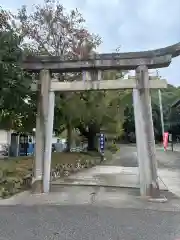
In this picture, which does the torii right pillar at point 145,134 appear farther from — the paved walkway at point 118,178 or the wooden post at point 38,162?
the wooden post at point 38,162

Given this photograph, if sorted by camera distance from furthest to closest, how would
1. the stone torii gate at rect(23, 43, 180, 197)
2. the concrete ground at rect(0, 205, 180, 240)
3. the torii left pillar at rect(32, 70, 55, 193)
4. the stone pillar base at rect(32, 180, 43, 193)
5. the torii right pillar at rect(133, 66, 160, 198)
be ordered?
1. the torii left pillar at rect(32, 70, 55, 193)
2. the stone pillar base at rect(32, 180, 43, 193)
3. the stone torii gate at rect(23, 43, 180, 197)
4. the torii right pillar at rect(133, 66, 160, 198)
5. the concrete ground at rect(0, 205, 180, 240)

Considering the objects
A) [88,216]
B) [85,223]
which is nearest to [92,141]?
[88,216]

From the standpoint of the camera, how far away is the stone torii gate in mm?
9586

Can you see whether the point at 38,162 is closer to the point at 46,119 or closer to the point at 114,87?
the point at 46,119

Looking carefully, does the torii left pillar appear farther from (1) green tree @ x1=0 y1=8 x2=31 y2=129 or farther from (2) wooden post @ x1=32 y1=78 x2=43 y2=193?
(1) green tree @ x1=0 y1=8 x2=31 y2=129

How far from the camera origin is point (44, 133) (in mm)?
10203

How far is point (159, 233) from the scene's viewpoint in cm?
569

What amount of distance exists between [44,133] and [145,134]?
309 centimetres

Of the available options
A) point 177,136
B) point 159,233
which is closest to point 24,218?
point 159,233

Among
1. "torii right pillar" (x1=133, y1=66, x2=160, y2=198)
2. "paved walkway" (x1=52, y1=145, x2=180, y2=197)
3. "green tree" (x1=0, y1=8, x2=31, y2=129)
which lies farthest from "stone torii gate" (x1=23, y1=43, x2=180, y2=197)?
"paved walkway" (x1=52, y1=145, x2=180, y2=197)

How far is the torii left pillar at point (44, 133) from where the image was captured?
10087 millimetres

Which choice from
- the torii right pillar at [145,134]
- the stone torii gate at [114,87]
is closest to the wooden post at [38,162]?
the stone torii gate at [114,87]

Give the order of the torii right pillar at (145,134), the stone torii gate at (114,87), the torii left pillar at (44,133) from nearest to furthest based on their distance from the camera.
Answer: the torii right pillar at (145,134) < the stone torii gate at (114,87) < the torii left pillar at (44,133)

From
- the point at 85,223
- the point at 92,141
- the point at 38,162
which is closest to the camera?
the point at 85,223
